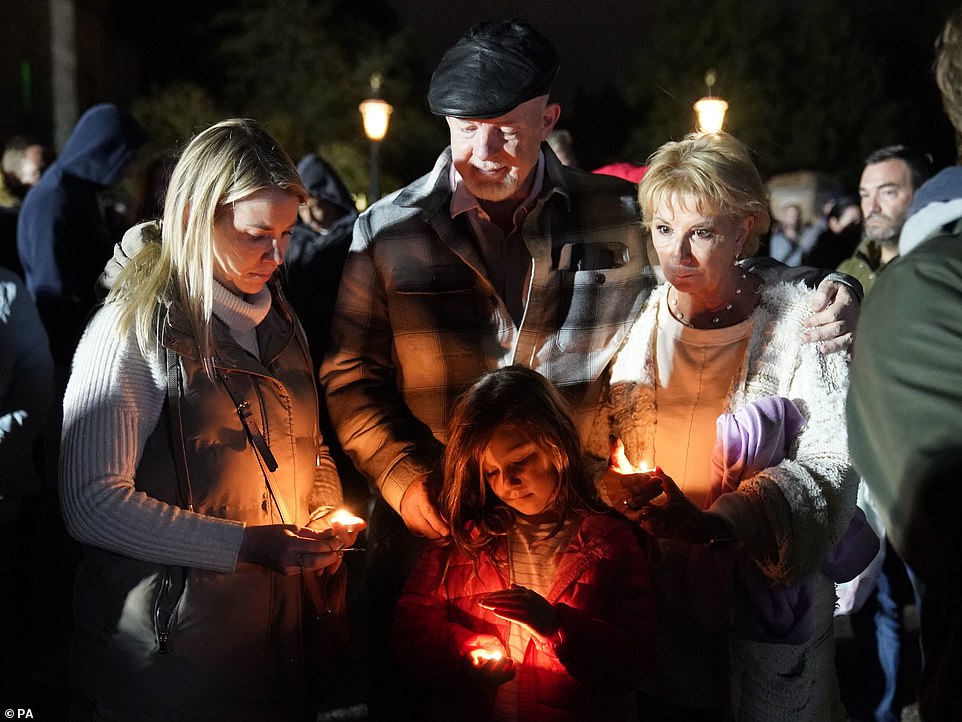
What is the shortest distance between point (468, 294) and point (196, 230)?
35.7 inches

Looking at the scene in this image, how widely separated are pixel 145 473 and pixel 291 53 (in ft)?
106

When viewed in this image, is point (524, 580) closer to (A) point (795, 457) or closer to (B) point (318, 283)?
(A) point (795, 457)

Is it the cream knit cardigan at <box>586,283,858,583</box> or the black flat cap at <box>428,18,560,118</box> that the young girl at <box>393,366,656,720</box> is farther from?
the black flat cap at <box>428,18,560,118</box>

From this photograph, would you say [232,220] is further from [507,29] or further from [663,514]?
[663,514]

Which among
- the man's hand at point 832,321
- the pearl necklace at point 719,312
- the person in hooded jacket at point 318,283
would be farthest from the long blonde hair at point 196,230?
the man's hand at point 832,321

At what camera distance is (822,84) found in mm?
36844

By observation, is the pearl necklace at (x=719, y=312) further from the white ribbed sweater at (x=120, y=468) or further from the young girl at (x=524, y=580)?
the white ribbed sweater at (x=120, y=468)

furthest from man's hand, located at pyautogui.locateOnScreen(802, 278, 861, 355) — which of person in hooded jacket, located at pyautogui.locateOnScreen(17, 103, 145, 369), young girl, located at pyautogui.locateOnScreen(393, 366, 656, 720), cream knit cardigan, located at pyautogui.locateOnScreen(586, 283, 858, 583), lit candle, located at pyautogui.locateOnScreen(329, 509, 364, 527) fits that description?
person in hooded jacket, located at pyautogui.locateOnScreen(17, 103, 145, 369)

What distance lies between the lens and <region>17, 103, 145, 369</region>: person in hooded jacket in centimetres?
549

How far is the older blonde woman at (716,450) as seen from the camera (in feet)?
8.50

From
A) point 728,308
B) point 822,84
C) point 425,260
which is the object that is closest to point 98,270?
point 425,260

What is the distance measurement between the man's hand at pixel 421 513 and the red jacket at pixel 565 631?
0.11m

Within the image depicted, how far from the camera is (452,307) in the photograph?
120 inches

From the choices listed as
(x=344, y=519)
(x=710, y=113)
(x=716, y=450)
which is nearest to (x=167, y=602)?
(x=344, y=519)
